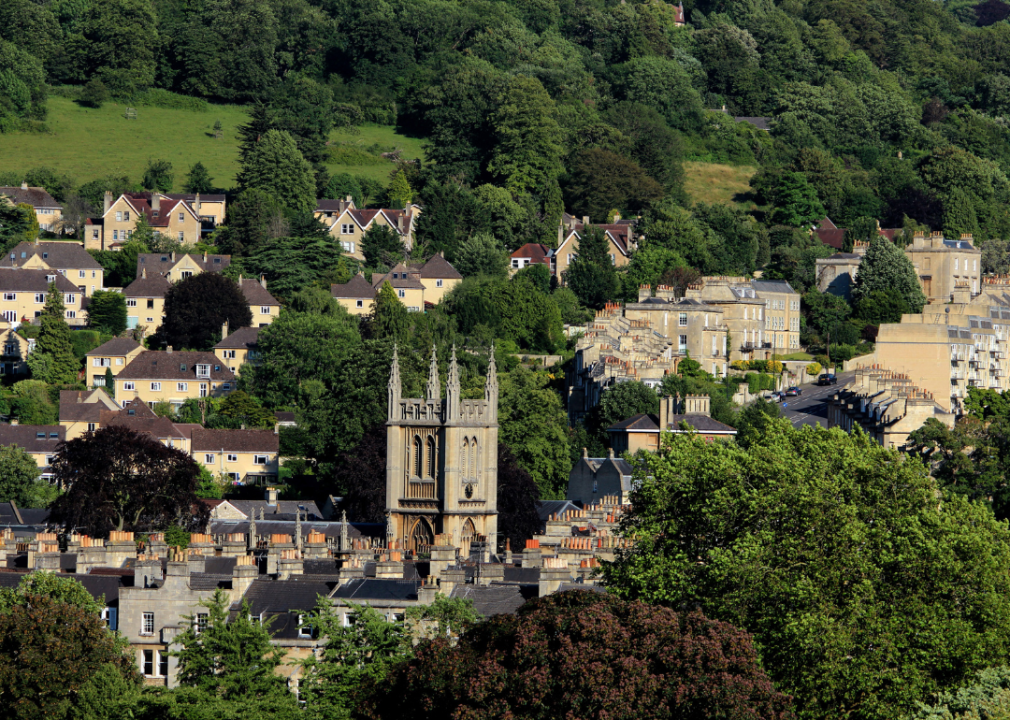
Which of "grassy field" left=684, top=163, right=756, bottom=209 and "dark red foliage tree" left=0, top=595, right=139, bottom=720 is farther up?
"grassy field" left=684, top=163, right=756, bottom=209

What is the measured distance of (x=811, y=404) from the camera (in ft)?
374

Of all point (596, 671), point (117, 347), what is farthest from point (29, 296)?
point (596, 671)

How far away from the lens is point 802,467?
4853 centimetres

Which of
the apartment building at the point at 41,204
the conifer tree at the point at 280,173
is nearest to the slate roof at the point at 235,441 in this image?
the conifer tree at the point at 280,173

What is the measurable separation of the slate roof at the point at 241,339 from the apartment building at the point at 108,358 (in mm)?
4387

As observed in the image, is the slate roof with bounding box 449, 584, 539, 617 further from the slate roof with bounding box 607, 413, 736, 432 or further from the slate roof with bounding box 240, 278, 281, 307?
the slate roof with bounding box 240, 278, 281, 307

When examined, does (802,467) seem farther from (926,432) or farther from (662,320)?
(662,320)

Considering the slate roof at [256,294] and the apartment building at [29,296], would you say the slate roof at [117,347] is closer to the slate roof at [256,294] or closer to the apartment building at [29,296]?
the apartment building at [29,296]

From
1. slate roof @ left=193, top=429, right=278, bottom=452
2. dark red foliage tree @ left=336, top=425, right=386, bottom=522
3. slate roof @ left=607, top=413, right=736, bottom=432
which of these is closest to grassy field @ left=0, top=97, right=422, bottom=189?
slate roof @ left=193, top=429, right=278, bottom=452

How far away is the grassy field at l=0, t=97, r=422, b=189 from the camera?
510ft

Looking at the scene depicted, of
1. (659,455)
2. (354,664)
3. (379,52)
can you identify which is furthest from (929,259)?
(354,664)

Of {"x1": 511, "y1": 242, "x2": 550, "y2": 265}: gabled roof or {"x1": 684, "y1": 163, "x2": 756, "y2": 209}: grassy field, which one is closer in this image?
{"x1": 511, "y1": 242, "x2": 550, "y2": 265}: gabled roof

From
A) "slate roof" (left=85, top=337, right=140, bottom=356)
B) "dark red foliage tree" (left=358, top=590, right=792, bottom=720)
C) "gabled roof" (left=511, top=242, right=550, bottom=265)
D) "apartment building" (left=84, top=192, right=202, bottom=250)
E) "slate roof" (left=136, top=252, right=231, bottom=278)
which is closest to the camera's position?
"dark red foliage tree" (left=358, top=590, right=792, bottom=720)

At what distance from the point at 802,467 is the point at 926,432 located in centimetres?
3761
